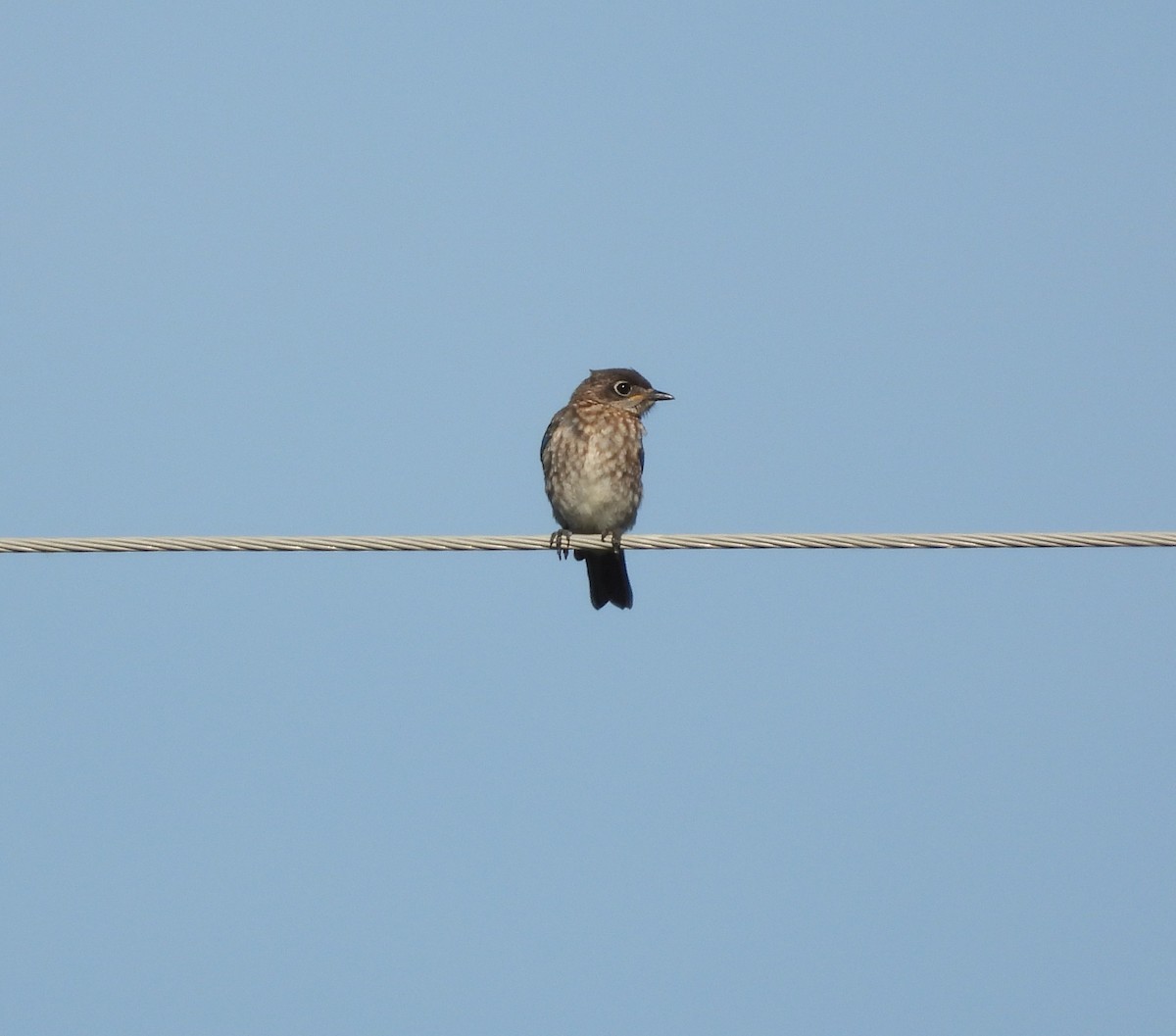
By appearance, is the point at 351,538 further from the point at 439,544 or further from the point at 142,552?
the point at 142,552

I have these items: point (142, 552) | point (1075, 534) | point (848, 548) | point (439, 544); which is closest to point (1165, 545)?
point (1075, 534)

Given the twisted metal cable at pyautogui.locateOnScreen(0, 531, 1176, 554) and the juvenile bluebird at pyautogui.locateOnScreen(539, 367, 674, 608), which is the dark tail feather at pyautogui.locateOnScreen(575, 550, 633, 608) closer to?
the juvenile bluebird at pyautogui.locateOnScreen(539, 367, 674, 608)

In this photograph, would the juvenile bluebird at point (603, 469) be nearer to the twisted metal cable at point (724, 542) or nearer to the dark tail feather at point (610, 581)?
the dark tail feather at point (610, 581)

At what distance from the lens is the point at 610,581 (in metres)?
12.1

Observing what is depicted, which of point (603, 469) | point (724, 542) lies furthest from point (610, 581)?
point (724, 542)

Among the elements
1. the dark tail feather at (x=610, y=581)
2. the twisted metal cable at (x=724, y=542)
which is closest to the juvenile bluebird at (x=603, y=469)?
the dark tail feather at (x=610, y=581)

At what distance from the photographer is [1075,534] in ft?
25.5

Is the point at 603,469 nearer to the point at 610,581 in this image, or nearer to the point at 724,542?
the point at 610,581

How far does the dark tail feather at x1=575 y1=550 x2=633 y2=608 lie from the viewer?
12.0m

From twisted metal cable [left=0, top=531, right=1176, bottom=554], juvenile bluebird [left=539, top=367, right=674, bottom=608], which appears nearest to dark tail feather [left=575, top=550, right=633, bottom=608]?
juvenile bluebird [left=539, top=367, right=674, bottom=608]

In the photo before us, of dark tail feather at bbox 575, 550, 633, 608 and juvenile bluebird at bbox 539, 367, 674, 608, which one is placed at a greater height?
juvenile bluebird at bbox 539, 367, 674, 608

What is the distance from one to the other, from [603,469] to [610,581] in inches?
29.0

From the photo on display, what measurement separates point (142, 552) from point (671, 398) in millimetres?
5042

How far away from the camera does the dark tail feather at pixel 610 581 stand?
39.5ft
